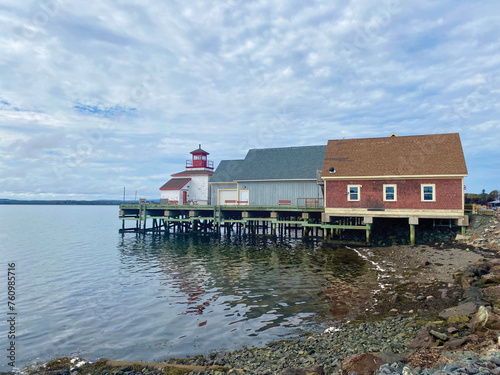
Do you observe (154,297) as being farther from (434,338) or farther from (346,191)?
(346,191)

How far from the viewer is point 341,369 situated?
680 cm

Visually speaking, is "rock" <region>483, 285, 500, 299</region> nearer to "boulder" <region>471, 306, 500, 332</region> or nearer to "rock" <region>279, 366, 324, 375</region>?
"boulder" <region>471, 306, 500, 332</region>

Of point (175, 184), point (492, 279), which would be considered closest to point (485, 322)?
point (492, 279)

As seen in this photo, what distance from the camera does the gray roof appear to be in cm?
3753

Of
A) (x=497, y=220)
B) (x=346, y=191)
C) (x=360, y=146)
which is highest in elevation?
(x=360, y=146)

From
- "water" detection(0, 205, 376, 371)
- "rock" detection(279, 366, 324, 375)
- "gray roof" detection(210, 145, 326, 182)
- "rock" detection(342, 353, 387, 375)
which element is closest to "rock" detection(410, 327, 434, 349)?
"rock" detection(342, 353, 387, 375)

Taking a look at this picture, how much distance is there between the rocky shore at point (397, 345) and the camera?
6504 millimetres

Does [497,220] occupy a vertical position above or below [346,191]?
Answer: below

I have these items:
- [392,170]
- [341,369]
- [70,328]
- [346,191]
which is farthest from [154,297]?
[392,170]

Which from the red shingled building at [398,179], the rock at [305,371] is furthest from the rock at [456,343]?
the red shingled building at [398,179]

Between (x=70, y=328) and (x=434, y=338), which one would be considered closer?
(x=434, y=338)

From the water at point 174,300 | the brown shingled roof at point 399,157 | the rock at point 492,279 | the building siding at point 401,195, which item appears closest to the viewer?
the water at point 174,300

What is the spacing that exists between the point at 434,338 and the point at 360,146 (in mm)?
23551

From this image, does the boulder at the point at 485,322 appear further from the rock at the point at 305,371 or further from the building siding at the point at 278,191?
the building siding at the point at 278,191
